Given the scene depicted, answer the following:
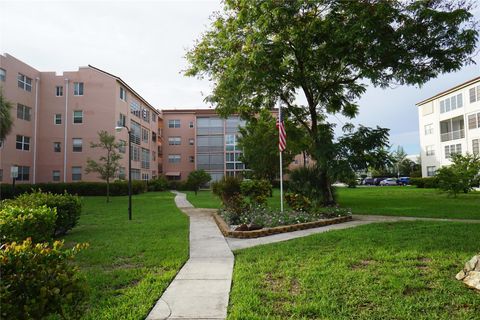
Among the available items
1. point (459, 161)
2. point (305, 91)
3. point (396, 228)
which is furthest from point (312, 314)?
point (459, 161)

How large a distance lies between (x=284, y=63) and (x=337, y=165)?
4.89m

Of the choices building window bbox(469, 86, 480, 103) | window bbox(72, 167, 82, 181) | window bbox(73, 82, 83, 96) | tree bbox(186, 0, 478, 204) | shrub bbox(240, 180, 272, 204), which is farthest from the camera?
building window bbox(469, 86, 480, 103)

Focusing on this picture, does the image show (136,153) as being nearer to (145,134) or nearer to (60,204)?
(145,134)

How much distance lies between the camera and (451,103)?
4047 cm

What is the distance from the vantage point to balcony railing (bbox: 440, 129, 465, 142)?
39094mm

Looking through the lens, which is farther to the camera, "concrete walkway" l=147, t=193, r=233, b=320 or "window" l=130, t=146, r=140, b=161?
"window" l=130, t=146, r=140, b=161

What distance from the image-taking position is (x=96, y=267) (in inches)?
252

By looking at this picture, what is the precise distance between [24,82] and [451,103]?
151 ft

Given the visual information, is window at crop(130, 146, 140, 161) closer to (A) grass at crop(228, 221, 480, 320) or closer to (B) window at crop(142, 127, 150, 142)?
(B) window at crop(142, 127, 150, 142)

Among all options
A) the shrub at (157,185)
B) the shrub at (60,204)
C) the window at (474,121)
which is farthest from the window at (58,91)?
the window at (474,121)

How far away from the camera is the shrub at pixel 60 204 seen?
920 centimetres

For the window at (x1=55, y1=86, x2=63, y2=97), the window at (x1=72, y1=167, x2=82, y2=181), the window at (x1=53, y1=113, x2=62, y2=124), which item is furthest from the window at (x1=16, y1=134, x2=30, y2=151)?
the window at (x1=55, y1=86, x2=63, y2=97)

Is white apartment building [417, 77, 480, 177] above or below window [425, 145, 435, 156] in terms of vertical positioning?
above

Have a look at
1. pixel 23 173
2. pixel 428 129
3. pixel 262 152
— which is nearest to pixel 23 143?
pixel 23 173
